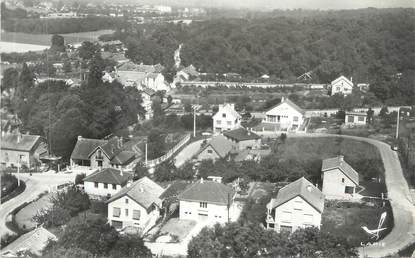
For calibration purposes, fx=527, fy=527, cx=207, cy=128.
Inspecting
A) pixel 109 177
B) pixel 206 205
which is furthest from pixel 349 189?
pixel 109 177

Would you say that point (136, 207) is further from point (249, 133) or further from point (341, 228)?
point (249, 133)

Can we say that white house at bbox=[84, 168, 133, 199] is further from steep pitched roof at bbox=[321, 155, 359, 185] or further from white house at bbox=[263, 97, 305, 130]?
white house at bbox=[263, 97, 305, 130]

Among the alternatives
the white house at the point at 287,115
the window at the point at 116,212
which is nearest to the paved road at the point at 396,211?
the white house at the point at 287,115

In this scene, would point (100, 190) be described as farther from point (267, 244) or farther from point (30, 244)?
point (267, 244)

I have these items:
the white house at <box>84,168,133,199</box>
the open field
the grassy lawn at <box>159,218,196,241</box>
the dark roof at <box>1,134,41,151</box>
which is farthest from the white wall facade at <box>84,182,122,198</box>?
the open field

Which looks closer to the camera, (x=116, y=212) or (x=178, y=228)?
(x=178, y=228)

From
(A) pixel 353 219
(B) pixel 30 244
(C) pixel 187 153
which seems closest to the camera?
(B) pixel 30 244

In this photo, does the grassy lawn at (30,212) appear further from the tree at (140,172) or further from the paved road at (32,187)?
the tree at (140,172)
